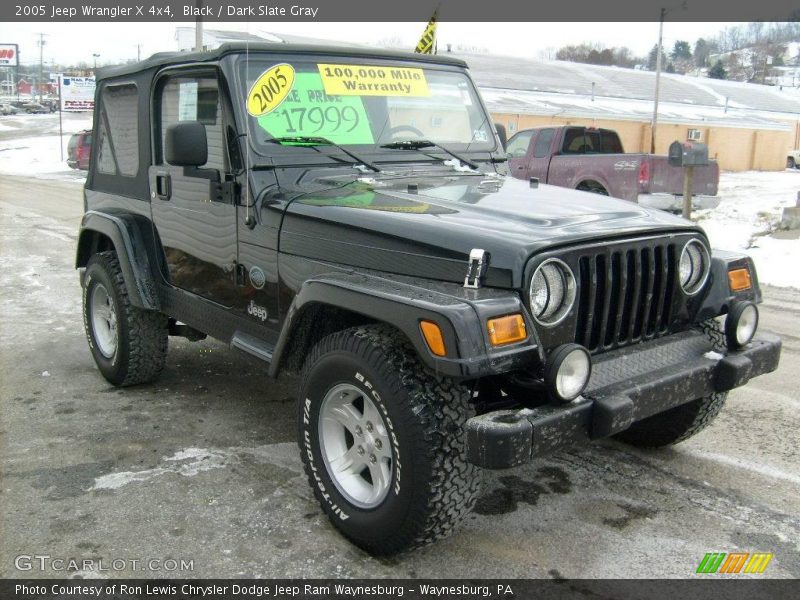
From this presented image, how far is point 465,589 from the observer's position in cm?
296

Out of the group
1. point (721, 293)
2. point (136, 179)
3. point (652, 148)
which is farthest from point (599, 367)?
point (652, 148)

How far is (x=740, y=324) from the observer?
3443 millimetres

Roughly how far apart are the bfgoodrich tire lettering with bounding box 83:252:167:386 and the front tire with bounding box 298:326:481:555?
2.07 m

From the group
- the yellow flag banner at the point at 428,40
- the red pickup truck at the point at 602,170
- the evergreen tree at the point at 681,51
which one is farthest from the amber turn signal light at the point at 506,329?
the evergreen tree at the point at 681,51

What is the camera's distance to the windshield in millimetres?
3893

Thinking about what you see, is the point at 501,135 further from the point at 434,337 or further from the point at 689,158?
the point at 689,158

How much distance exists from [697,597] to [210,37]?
2254 cm

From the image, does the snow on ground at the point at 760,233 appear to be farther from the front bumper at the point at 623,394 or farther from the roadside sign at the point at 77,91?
the roadside sign at the point at 77,91

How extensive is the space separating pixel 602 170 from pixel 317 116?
9379 millimetres

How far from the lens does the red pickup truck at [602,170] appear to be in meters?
12.5

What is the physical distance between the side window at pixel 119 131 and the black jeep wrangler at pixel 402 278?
2 cm

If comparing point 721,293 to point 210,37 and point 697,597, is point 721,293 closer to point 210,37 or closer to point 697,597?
point 697,597

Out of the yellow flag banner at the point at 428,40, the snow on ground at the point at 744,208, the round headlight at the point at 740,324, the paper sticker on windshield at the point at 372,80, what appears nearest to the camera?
the round headlight at the point at 740,324

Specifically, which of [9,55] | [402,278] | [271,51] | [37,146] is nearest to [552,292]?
[402,278]
